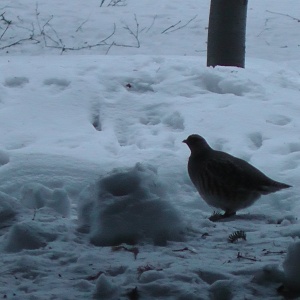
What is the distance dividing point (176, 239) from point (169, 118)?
12.3 feet

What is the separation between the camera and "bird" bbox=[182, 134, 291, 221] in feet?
16.4

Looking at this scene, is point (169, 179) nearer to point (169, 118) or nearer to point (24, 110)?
point (169, 118)

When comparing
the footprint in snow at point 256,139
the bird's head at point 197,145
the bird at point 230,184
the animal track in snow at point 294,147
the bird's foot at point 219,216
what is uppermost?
the bird's head at point 197,145

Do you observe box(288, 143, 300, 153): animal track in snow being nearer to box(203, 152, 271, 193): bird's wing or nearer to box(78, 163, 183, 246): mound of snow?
box(203, 152, 271, 193): bird's wing

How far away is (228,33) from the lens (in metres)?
9.08

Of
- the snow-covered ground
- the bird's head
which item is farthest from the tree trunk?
the bird's head

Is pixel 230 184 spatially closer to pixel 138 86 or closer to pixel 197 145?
pixel 197 145

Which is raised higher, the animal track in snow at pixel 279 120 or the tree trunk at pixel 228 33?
the tree trunk at pixel 228 33

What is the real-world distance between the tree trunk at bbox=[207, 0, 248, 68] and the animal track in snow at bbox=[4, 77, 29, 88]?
2.45 meters

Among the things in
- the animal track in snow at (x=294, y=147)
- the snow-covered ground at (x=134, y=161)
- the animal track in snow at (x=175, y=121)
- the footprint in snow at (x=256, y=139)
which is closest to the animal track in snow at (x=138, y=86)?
the snow-covered ground at (x=134, y=161)

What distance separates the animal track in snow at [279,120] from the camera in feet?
23.7

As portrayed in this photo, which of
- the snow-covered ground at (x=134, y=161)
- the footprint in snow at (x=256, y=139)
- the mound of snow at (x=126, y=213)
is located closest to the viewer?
the snow-covered ground at (x=134, y=161)

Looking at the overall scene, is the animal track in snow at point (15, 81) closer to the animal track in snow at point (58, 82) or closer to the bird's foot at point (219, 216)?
the animal track in snow at point (58, 82)

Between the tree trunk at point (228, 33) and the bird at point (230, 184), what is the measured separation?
4118mm
